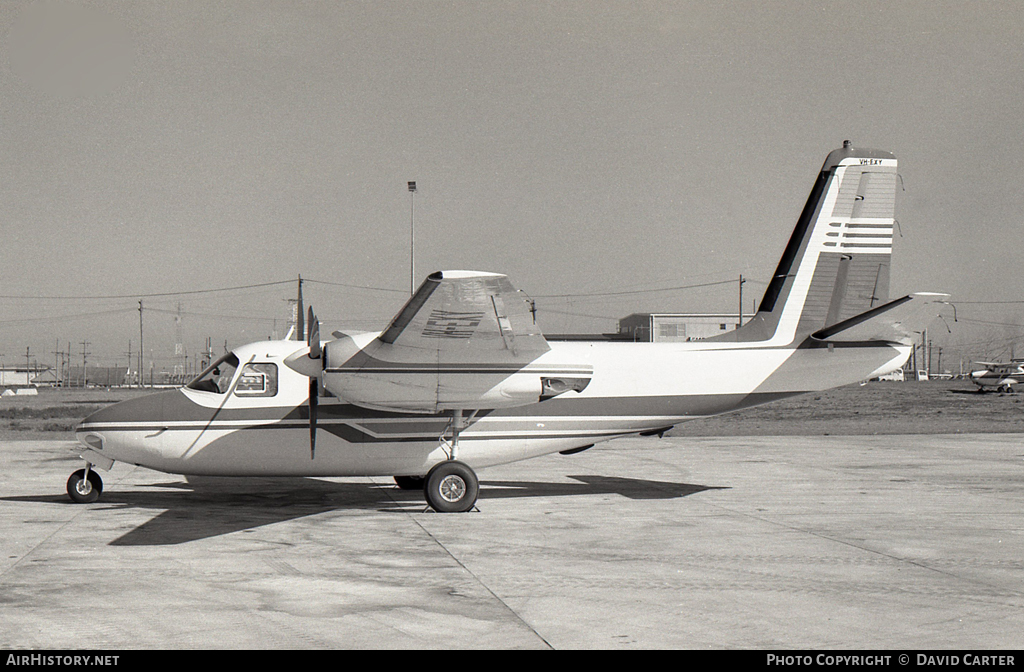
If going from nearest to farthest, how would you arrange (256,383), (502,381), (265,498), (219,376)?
(502,381) < (256,383) < (219,376) < (265,498)

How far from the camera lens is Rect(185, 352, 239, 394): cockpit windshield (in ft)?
45.9

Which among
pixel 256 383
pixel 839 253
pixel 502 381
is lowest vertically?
pixel 256 383

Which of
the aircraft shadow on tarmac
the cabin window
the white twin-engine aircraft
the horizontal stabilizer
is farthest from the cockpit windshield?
the horizontal stabilizer

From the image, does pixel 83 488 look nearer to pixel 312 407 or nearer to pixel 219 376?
pixel 219 376

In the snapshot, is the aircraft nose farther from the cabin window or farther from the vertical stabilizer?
the vertical stabilizer

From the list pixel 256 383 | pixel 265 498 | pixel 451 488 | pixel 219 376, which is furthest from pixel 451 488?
pixel 219 376

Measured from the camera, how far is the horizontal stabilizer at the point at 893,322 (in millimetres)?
12508

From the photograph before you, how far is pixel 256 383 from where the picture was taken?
45.8 ft

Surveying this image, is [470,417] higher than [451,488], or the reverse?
[470,417]

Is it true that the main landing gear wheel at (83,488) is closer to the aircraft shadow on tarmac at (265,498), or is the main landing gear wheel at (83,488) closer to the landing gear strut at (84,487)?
the landing gear strut at (84,487)

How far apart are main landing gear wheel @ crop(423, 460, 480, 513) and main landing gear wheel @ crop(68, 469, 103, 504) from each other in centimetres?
560

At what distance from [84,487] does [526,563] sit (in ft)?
27.5

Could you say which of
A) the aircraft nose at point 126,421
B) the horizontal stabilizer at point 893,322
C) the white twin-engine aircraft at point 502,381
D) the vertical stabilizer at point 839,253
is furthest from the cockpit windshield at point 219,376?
the horizontal stabilizer at point 893,322

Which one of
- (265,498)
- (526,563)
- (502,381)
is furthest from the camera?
(265,498)
